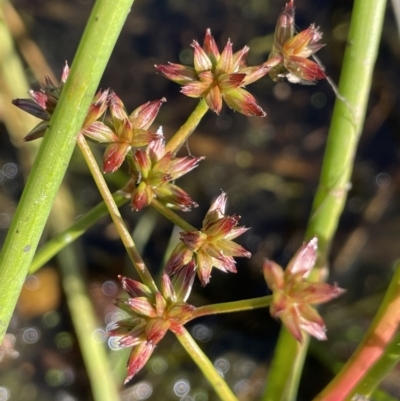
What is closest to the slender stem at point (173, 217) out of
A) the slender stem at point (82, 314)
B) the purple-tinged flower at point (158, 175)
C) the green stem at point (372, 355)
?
the purple-tinged flower at point (158, 175)

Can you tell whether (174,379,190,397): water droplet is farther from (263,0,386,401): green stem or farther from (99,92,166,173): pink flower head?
(99,92,166,173): pink flower head

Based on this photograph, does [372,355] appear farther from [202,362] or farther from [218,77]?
[218,77]

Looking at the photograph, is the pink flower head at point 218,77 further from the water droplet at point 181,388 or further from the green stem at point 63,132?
the water droplet at point 181,388

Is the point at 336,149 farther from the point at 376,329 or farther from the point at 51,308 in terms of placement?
the point at 51,308

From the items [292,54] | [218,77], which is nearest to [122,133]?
[218,77]

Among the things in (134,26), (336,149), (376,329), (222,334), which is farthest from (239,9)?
(376,329)

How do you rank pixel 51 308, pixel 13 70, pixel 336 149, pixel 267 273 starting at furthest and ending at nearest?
pixel 51 308, pixel 13 70, pixel 336 149, pixel 267 273

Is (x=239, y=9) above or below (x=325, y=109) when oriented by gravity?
above
